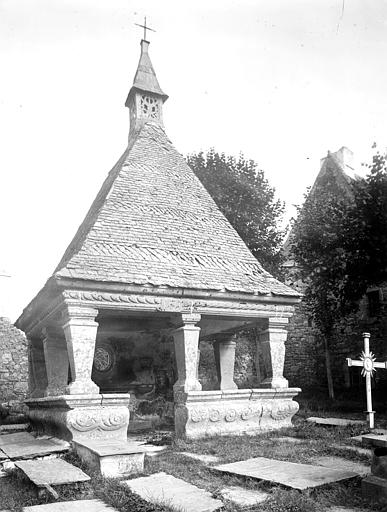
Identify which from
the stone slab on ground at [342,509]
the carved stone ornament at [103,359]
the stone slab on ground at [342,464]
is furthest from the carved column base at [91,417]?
the carved stone ornament at [103,359]

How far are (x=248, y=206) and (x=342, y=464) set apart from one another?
1346cm

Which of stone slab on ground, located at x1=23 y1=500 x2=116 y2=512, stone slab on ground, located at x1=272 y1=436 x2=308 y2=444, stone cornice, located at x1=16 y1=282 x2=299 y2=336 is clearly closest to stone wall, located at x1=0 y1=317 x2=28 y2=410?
stone cornice, located at x1=16 y1=282 x2=299 y2=336

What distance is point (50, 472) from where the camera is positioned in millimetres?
4539

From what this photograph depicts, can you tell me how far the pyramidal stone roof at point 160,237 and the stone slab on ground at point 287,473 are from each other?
10.6 feet

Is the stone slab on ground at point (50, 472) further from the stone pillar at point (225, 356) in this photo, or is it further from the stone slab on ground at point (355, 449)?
the stone pillar at point (225, 356)

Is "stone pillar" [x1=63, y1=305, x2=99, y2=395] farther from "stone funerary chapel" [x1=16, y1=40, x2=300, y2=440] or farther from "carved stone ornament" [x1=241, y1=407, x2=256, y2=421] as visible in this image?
"carved stone ornament" [x1=241, y1=407, x2=256, y2=421]

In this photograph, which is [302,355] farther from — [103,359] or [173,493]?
[173,493]

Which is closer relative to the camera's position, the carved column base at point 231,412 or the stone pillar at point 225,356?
the carved column base at point 231,412

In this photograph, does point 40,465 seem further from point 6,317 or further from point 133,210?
point 6,317

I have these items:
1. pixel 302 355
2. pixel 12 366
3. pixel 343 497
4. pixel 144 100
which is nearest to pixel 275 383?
pixel 343 497

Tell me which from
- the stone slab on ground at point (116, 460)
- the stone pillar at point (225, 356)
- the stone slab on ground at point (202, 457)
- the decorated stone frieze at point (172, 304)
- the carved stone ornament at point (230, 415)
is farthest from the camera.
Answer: the stone pillar at point (225, 356)

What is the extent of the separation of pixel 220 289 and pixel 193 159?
12.1 m

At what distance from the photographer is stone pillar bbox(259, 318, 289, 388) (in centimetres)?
823

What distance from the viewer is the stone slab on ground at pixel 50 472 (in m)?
4.22
